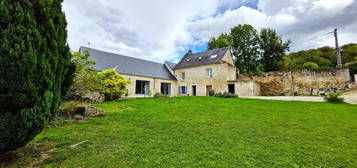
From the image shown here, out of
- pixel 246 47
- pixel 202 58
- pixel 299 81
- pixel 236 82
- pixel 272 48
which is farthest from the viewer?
pixel 246 47

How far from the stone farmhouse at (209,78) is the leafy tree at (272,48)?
6.32 m

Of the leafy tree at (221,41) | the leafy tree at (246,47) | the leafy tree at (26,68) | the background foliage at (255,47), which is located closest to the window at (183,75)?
the leafy tree at (221,41)

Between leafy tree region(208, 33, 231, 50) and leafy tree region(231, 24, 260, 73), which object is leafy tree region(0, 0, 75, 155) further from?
leafy tree region(208, 33, 231, 50)

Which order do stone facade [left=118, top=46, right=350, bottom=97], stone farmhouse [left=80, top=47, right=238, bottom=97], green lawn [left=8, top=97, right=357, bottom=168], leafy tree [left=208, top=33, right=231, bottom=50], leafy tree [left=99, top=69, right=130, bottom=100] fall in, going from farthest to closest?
leafy tree [left=208, top=33, right=231, bottom=50] < stone farmhouse [left=80, top=47, right=238, bottom=97] < stone facade [left=118, top=46, right=350, bottom=97] < leafy tree [left=99, top=69, right=130, bottom=100] < green lawn [left=8, top=97, right=357, bottom=168]

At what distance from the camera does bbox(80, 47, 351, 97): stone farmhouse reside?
1457cm

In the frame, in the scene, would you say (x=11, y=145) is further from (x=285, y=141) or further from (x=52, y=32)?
(x=285, y=141)

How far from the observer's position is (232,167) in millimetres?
2029

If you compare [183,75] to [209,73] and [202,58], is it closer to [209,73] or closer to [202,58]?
[202,58]

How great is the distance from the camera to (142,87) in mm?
17547

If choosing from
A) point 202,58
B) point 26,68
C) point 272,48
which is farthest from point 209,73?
point 26,68

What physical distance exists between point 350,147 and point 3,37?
577 centimetres

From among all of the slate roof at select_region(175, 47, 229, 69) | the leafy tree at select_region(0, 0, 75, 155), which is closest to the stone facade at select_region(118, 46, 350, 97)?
the slate roof at select_region(175, 47, 229, 69)

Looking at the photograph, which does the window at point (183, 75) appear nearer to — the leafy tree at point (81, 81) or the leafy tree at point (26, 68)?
the leafy tree at point (81, 81)

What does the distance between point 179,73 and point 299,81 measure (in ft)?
48.2
